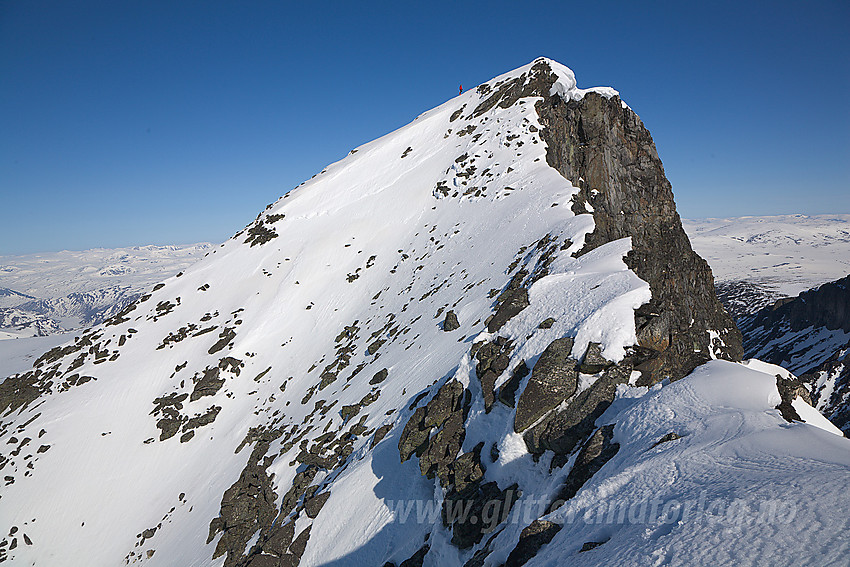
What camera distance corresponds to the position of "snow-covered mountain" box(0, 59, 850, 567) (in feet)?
25.4

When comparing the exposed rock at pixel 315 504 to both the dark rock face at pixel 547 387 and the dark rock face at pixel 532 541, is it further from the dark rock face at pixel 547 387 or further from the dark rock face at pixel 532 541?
the dark rock face at pixel 532 541

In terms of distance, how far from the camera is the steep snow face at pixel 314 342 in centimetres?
1855

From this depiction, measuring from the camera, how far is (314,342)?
37.3m

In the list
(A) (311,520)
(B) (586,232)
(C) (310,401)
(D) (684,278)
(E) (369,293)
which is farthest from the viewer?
(E) (369,293)

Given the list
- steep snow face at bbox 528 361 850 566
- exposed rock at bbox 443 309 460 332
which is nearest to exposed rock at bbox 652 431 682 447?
steep snow face at bbox 528 361 850 566

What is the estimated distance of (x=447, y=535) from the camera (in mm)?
12852

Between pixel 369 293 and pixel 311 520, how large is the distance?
23.7 m

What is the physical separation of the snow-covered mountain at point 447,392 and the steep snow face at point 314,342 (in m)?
0.24

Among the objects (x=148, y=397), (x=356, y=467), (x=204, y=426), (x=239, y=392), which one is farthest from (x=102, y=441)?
(x=356, y=467)

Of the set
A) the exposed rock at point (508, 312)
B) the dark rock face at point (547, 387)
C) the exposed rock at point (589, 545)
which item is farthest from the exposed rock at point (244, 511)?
the exposed rock at point (589, 545)

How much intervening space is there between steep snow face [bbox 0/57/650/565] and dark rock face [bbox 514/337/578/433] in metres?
0.95

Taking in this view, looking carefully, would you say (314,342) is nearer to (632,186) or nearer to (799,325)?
(632,186)

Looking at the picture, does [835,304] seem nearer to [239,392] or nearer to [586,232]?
[586,232]

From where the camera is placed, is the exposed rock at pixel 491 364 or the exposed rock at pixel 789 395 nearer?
the exposed rock at pixel 789 395
